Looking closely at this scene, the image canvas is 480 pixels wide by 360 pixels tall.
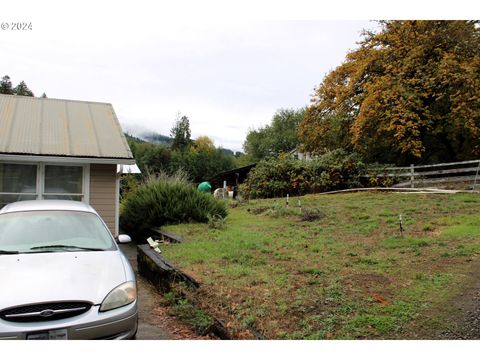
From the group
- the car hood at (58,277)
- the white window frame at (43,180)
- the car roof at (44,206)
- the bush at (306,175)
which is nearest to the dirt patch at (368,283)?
the car hood at (58,277)

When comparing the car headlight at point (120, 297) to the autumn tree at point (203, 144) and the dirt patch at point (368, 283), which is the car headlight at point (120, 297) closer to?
the dirt patch at point (368, 283)

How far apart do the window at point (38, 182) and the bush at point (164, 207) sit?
260 cm

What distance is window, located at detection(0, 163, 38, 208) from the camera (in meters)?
9.29

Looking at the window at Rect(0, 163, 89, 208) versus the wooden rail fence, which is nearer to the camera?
the window at Rect(0, 163, 89, 208)

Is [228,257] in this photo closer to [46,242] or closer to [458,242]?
[46,242]

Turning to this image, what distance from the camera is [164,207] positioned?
1203 centimetres

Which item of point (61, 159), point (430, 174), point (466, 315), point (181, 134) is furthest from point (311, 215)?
point (181, 134)

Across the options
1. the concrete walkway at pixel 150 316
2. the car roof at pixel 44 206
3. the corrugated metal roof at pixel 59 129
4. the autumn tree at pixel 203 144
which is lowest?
the concrete walkway at pixel 150 316

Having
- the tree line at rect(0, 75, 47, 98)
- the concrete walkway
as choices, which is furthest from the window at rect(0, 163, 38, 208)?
the tree line at rect(0, 75, 47, 98)

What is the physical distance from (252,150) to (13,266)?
6608 centimetres

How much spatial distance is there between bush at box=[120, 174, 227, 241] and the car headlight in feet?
24.8

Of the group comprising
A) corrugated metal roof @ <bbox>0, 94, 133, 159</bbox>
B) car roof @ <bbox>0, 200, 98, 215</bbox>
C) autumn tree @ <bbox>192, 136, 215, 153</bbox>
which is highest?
autumn tree @ <bbox>192, 136, 215, 153</bbox>

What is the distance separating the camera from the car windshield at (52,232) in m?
4.68

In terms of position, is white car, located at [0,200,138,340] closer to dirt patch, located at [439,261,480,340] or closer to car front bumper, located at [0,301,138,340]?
car front bumper, located at [0,301,138,340]
